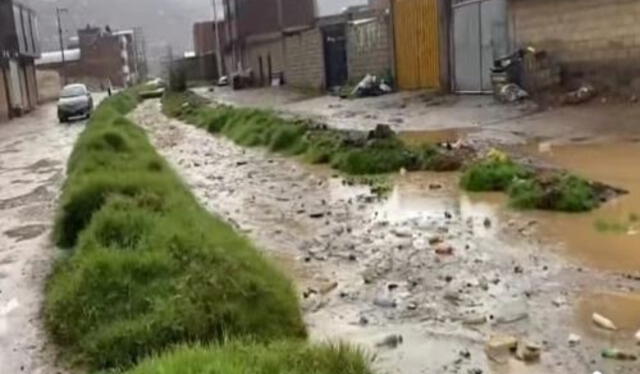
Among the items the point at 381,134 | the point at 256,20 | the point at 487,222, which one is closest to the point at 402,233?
the point at 487,222

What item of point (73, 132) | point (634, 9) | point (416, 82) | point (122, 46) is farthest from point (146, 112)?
point (122, 46)

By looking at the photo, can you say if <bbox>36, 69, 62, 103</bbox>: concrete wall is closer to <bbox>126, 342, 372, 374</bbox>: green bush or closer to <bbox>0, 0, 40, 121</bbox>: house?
<bbox>0, 0, 40, 121</bbox>: house

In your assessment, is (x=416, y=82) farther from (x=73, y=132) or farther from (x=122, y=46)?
(x=122, y=46)

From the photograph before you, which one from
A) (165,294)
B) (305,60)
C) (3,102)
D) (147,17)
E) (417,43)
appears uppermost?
(147,17)

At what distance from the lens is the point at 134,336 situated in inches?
220

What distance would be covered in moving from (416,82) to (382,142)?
1226cm

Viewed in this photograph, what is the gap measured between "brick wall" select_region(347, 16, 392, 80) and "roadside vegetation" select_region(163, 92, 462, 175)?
5.98 m

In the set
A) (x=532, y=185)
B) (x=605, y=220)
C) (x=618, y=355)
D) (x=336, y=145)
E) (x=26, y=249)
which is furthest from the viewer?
(x=336, y=145)

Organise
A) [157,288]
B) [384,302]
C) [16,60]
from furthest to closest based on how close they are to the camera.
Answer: [16,60], [384,302], [157,288]

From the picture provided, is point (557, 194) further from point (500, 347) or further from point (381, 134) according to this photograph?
point (381, 134)

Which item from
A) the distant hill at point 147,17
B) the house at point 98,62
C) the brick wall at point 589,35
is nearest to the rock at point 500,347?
the brick wall at point 589,35

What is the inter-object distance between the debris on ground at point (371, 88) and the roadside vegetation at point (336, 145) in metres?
4.41

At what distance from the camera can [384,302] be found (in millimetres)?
6551

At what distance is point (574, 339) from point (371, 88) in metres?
22.0
